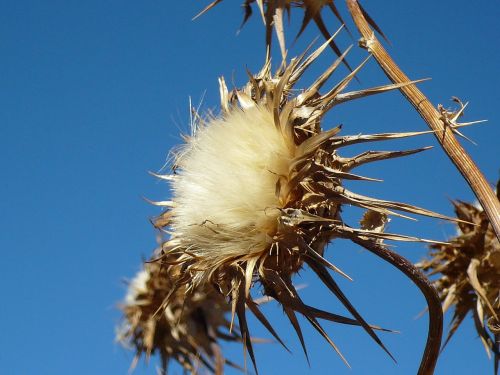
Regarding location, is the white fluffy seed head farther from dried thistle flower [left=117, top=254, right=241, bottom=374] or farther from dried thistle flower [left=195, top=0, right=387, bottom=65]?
dried thistle flower [left=117, top=254, right=241, bottom=374]

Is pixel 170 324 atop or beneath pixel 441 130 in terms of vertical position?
atop

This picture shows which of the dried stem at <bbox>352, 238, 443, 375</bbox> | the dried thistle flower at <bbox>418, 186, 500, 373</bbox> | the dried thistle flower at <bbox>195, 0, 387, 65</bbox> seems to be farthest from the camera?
the dried thistle flower at <bbox>418, 186, 500, 373</bbox>

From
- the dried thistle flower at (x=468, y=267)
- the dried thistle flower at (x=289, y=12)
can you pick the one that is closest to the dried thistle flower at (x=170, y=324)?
the dried thistle flower at (x=468, y=267)

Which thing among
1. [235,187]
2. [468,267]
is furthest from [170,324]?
[235,187]

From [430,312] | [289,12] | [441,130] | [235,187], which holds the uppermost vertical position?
[289,12]

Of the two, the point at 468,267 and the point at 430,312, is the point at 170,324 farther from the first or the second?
the point at 430,312

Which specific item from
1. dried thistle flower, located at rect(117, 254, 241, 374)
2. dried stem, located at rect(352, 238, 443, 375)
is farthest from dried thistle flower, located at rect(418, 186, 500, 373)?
dried thistle flower, located at rect(117, 254, 241, 374)

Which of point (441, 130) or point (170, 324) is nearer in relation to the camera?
point (441, 130)
